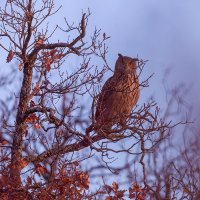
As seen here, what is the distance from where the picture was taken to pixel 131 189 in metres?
9.28

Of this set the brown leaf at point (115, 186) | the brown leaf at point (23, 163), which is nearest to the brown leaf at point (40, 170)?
the brown leaf at point (23, 163)

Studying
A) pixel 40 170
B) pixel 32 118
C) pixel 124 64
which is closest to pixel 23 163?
pixel 40 170

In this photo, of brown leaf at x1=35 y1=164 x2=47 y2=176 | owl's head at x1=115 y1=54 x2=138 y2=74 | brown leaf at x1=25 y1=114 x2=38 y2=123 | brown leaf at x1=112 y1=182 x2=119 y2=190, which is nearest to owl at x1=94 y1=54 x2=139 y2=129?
owl's head at x1=115 y1=54 x2=138 y2=74

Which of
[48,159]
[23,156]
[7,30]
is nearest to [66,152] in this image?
[48,159]

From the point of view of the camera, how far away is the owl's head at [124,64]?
10.9 m

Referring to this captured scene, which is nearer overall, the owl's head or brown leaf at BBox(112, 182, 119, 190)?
brown leaf at BBox(112, 182, 119, 190)

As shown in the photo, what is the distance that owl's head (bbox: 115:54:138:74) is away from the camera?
10.9m

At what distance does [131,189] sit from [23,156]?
1.94 m

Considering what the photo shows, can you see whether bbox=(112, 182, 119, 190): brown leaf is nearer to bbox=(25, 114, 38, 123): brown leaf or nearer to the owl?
the owl

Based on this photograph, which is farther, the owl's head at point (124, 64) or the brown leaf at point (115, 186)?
the owl's head at point (124, 64)

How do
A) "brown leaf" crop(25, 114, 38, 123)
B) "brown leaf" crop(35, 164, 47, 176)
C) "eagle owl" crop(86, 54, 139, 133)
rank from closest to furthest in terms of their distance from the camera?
"brown leaf" crop(35, 164, 47, 176)
"brown leaf" crop(25, 114, 38, 123)
"eagle owl" crop(86, 54, 139, 133)

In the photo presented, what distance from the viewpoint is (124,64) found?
1120 cm

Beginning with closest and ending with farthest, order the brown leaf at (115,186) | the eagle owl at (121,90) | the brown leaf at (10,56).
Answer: the brown leaf at (10,56)
the brown leaf at (115,186)
the eagle owl at (121,90)

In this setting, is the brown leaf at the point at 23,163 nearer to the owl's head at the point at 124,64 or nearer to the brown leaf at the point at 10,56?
the brown leaf at the point at 10,56
